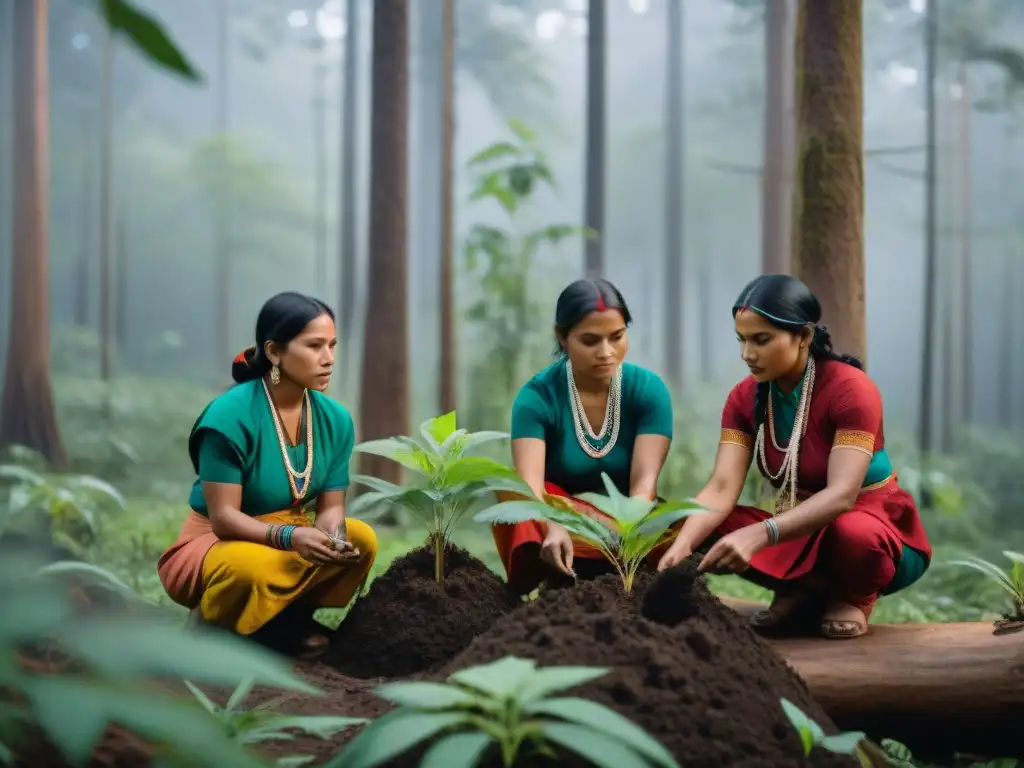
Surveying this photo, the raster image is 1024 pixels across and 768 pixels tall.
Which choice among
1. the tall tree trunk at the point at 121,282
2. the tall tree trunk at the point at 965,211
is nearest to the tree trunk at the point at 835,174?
the tall tree trunk at the point at 965,211

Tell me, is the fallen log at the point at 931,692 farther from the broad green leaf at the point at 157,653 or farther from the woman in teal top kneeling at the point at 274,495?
the broad green leaf at the point at 157,653

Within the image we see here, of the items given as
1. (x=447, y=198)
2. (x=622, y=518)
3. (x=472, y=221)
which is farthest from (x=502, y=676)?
(x=472, y=221)

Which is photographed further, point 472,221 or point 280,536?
point 472,221

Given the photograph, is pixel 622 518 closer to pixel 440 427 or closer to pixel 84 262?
pixel 440 427

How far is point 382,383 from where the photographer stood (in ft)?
21.3

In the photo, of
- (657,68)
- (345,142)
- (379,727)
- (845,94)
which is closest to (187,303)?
(345,142)

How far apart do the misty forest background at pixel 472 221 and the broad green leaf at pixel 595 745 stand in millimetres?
3337

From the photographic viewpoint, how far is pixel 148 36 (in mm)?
709

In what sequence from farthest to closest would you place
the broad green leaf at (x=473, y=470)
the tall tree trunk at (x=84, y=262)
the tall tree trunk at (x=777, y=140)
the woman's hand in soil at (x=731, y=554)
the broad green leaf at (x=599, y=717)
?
the tall tree trunk at (x=84, y=262)
the tall tree trunk at (x=777, y=140)
the broad green leaf at (x=473, y=470)
the woman's hand in soil at (x=731, y=554)
the broad green leaf at (x=599, y=717)

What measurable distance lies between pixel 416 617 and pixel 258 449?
0.73m

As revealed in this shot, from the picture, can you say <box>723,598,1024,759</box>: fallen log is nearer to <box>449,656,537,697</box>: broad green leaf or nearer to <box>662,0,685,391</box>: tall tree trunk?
<box>449,656,537,697</box>: broad green leaf

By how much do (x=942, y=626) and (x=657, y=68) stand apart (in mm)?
21054

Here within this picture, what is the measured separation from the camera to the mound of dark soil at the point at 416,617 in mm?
3010

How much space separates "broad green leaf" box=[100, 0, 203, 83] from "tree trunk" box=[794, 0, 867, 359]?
396 cm
